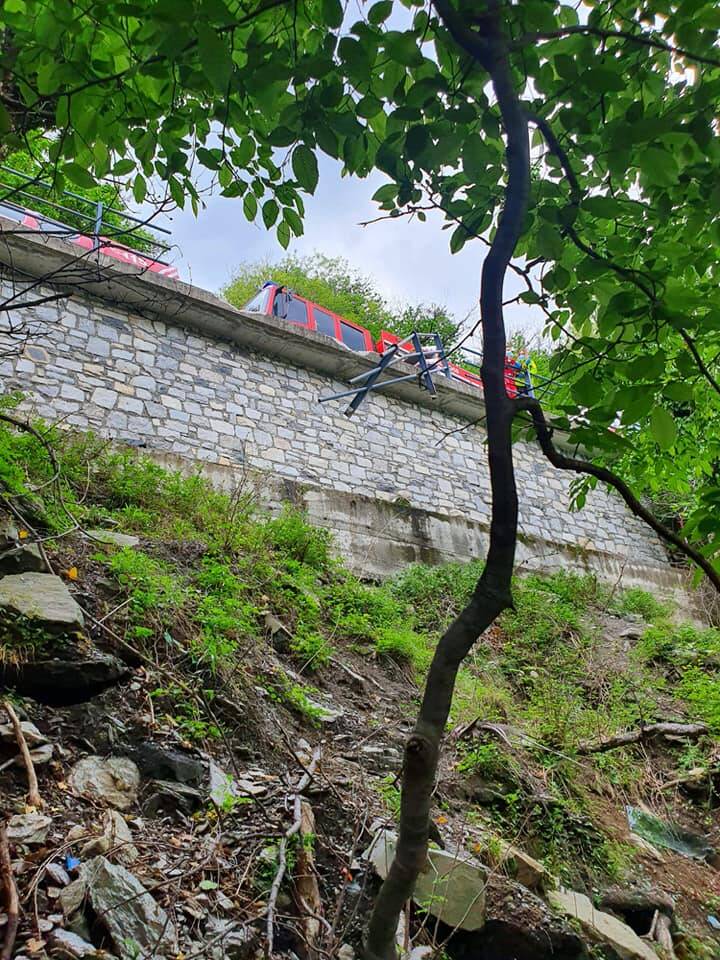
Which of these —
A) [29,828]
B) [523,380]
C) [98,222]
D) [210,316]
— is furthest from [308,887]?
[210,316]

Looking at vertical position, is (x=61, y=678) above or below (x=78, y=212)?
below

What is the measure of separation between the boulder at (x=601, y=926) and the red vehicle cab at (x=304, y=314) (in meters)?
7.86

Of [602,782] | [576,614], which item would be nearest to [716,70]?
[602,782]

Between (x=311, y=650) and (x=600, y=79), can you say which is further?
(x=311, y=650)

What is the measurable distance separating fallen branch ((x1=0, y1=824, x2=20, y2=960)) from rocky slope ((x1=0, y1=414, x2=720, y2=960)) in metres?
0.05

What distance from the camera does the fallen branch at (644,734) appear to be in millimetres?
4039

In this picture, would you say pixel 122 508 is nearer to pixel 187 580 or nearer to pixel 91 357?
pixel 187 580

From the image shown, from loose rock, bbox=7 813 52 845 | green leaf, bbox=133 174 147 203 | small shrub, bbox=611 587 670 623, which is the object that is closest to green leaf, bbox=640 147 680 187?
green leaf, bbox=133 174 147 203

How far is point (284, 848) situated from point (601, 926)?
58.3 inches

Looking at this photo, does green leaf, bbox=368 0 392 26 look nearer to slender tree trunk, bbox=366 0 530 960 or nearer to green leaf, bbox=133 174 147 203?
slender tree trunk, bbox=366 0 530 960

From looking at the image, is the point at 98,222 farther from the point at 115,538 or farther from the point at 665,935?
the point at 665,935

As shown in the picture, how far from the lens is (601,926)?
2.52 metres

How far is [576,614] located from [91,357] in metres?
5.99

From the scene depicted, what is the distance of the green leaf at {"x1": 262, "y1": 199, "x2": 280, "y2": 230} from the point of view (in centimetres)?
188
